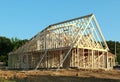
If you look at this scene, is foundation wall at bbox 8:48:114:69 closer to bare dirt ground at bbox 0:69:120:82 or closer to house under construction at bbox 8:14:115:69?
house under construction at bbox 8:14:115:69

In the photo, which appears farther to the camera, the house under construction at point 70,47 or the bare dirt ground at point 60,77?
the house under construction at point 70,47

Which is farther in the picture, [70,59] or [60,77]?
[70,59]

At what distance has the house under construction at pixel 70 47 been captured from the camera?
3653 cm

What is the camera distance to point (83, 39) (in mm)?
37469

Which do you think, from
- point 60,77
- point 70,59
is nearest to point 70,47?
point 70,59

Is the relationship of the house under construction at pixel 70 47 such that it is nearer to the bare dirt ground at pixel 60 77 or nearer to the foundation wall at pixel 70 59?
the foundation wall at pixel 70 59

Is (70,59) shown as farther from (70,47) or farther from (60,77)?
(60,77)

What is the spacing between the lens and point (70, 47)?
3522 centimetres

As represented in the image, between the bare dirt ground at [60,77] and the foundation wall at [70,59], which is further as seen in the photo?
the foundation wall at [70,59]

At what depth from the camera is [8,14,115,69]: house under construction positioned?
120 feet

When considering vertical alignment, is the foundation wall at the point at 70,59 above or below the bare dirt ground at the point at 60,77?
above

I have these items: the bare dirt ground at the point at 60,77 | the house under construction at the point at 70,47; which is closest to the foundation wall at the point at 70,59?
the house under construction at the point at 70,47

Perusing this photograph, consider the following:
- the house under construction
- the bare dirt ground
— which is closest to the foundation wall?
the house under construction

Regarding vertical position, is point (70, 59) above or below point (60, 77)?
above
